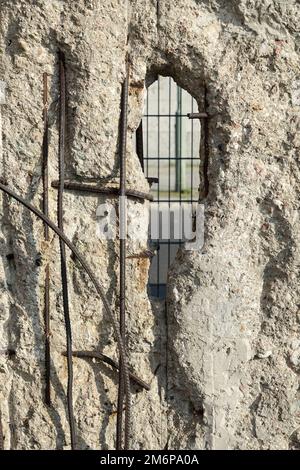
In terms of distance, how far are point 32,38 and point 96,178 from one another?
0.59 metres

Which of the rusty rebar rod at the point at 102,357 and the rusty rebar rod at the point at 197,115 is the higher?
the rusty rebar rod at the point at 197,115

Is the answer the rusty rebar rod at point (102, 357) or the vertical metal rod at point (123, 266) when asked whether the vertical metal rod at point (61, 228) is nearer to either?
the rusty rebar rod at point (102, 357)

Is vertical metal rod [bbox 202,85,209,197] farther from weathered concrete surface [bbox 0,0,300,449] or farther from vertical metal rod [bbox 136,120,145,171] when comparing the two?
vertical metal rod [bbox 136,120,145,171]

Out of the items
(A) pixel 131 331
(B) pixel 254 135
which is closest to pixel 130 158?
(B) pixel 254 135

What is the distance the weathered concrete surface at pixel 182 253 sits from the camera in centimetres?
292

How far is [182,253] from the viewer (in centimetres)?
305

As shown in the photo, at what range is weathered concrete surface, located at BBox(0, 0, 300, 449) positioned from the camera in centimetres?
292

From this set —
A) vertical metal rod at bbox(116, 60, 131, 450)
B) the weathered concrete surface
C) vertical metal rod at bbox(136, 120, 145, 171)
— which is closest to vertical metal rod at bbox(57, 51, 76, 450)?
the weathered concrete surface

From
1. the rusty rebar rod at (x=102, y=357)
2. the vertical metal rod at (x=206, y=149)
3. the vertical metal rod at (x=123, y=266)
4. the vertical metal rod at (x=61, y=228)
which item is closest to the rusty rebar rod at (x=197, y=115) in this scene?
the vertical metal rod at (x=206, y=149)

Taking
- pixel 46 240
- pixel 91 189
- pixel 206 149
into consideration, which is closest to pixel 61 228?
pixel 46 240

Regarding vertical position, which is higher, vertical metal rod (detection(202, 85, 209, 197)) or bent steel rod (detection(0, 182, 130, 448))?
vertical metal rod (detection(202, 85, 209, 197))

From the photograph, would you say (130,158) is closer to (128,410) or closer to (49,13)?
(49,13)

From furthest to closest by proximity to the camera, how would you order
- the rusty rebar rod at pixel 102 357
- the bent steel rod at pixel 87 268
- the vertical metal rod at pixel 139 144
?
1. the vertical metal rod at pixel 139 144
2. the rusty rebar rod at pixel 102 357
3. the bent steel rod at pixel 87 268

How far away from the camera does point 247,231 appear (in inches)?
→ 118
